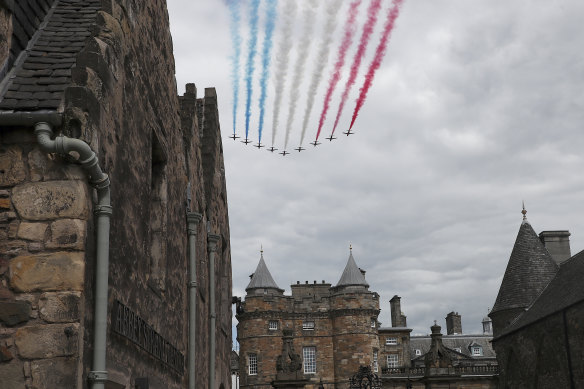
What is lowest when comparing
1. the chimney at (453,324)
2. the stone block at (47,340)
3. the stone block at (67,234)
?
the stone block at (47,340)

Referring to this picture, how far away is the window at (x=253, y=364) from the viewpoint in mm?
61312

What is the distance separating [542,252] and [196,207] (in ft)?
123

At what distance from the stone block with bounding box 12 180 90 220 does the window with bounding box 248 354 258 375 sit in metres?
57.5

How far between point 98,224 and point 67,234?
38 centimetres

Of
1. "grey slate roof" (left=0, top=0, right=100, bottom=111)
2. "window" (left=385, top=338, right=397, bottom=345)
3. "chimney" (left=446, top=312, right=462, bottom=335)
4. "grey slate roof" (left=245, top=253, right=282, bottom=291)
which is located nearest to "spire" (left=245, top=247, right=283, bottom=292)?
"grey slate roof" (left=245, top=253, right=282, bottom=291)

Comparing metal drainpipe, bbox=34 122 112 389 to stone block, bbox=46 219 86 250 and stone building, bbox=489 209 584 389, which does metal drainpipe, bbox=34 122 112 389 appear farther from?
stone building, bbox=489 209 584 389

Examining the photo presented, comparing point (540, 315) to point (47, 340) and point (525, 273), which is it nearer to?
point (525, 273)

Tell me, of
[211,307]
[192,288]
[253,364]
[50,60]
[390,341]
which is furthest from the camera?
[390,341]

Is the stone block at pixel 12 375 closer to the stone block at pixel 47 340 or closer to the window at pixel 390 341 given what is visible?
the stone block at pixel 47 340

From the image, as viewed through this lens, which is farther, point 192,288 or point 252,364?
point 252,364

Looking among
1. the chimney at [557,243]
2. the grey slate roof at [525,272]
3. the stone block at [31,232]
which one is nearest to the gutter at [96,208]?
the stone block at [31,232]

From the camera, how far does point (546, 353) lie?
114 ft

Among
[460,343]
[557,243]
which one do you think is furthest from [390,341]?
[557,243]

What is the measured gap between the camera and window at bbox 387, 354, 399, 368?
6619cm
